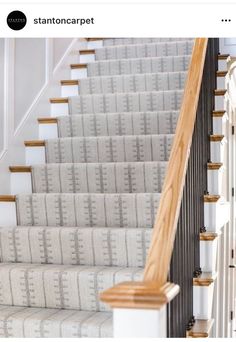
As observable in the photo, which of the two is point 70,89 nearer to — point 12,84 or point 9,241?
point 12,84

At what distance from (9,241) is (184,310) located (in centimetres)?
100

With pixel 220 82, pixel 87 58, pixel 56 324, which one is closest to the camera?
pixel 56 324

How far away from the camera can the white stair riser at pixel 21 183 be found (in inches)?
137

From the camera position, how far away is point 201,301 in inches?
104

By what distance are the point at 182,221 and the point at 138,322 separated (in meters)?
0.78

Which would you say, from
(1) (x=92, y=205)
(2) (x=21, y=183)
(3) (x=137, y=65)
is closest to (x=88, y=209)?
(1) (x=92, y=205)

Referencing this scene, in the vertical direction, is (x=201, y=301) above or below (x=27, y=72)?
below

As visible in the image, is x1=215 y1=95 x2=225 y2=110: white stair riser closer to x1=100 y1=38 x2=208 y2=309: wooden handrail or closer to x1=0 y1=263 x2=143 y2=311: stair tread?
x1=100 y1=38 x2=208 y2=309: wooden handrail

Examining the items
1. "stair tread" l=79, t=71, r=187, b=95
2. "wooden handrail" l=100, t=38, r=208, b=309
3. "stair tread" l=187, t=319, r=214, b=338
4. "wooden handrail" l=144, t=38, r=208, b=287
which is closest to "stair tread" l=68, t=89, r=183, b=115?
"stair tread" l=79, t=71, r=187, b=95

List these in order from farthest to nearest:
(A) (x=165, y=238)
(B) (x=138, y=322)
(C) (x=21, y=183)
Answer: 1. (C) (x=21, y=183)
2. (A) (x=165, y=238)
3. (B) (x=138, y=322)

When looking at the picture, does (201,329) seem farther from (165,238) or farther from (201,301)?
(165,238)
